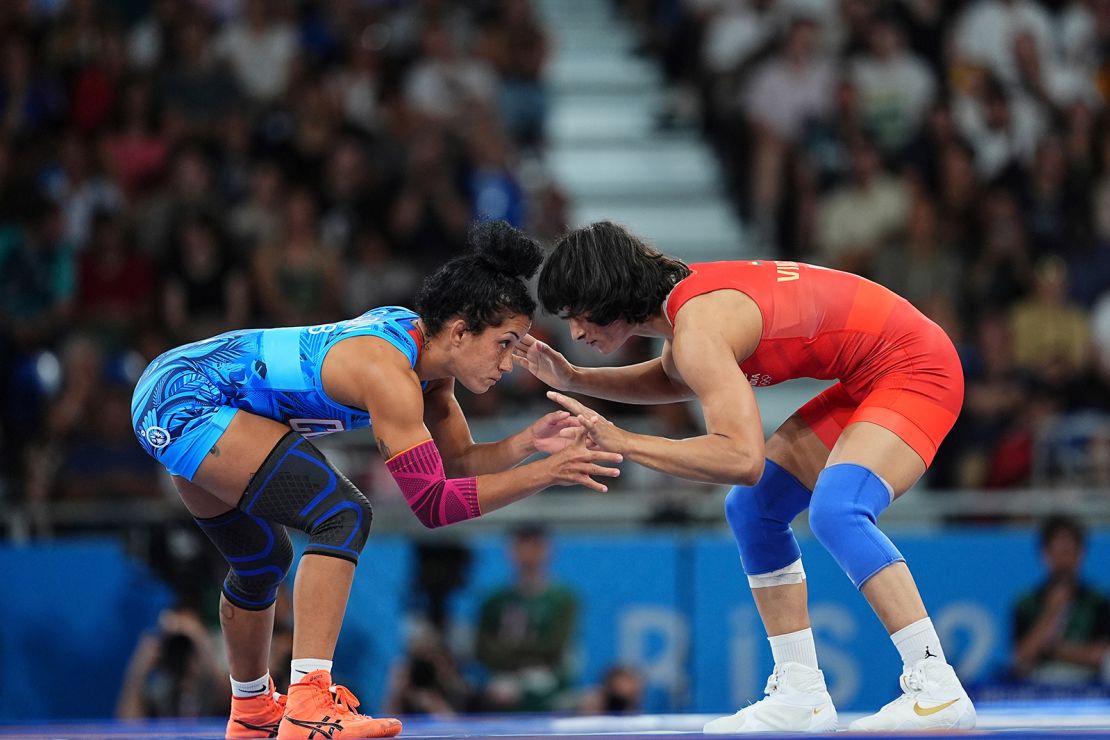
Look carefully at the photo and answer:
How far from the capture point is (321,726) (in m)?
3.70

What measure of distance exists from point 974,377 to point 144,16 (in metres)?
6.72

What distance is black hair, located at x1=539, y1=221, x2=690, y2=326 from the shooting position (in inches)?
156

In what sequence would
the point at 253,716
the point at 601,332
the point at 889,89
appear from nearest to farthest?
the point at 601,332 < the point at 253,716 < the point at 889,89

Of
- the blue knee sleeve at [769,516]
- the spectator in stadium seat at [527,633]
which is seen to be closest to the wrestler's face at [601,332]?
the blue knee sleeve at [769,516]

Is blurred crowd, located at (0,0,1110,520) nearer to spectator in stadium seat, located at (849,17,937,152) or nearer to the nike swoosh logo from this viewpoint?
spectator in stadium seat, located at (849,17,937,152)

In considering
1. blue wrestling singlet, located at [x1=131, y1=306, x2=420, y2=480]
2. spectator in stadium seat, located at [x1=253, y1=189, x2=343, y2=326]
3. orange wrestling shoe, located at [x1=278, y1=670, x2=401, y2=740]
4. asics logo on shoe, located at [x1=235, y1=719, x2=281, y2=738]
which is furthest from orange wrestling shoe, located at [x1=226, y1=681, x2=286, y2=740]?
spectator in stadium seat, located at [x1=253, y1=189, x2=343, y2=326]

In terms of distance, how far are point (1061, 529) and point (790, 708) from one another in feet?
9.26

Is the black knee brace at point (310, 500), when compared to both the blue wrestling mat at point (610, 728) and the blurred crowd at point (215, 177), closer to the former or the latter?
the blue wrestling mat at point (610, 728)

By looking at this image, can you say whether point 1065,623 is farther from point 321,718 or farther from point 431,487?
point 321,718

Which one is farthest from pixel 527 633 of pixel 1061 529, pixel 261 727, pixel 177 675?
pixel 1061 529

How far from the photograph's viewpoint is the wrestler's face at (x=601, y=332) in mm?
4051

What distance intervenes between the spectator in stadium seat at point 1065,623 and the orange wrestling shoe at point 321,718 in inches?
147

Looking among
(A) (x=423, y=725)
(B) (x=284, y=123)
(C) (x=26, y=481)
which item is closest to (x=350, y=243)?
(B) (x=284, y=123)

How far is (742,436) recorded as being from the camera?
12.2ft
